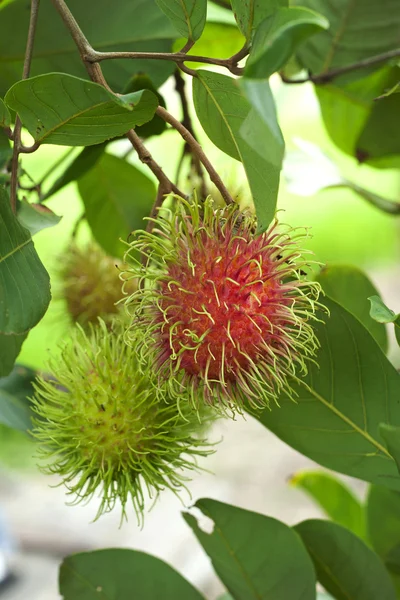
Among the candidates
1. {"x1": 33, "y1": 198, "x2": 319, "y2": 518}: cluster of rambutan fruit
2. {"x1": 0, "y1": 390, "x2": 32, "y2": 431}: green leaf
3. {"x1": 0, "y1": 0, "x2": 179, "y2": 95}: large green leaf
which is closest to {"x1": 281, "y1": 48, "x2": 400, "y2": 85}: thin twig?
{"x1": 0, "y1": 0, "x2": 179, "y2": 95}: large green leaf

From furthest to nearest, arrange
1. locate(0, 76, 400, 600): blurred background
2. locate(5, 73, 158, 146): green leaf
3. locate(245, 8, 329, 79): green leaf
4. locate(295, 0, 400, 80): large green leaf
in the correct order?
locate(0, 76, 400, 600): blurred background
locate(295, 0, 400, 80): large green leaf
locate(5, 73, 158, 146): green leaf
locate(245, 8, 329, 79): green leaf

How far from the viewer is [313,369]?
0.68 m

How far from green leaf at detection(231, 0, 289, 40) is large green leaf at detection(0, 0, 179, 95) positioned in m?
0.23

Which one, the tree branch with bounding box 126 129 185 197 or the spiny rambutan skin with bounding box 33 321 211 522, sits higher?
the tree branch with bounding box 126 129 185 197

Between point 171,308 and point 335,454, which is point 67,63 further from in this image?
point 335,454

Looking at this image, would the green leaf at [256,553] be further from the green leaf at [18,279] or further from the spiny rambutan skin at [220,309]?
the green leaf at [18,279]

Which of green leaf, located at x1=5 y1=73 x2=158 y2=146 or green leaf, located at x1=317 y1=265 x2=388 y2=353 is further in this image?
green leaf, located at x1=317 y1=265 x2=388 y2=353

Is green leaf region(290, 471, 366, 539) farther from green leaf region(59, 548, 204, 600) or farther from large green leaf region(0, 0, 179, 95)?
large green leaf region(0, 0, 179, 95)

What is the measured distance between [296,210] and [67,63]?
3904 millimetres

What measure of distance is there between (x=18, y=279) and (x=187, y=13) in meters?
0.27

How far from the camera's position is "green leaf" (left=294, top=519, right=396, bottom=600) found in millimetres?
769

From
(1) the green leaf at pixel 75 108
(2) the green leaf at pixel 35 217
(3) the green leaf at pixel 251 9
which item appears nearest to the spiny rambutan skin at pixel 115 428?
(2) the green leaf at pixel 35 217

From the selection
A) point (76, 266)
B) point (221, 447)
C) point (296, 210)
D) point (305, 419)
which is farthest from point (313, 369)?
point (296, 210)

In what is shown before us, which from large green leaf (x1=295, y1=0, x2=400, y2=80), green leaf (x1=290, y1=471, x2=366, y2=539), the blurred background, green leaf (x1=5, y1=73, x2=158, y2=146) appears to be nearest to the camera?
green leaf (x1=5, y1=73, x2=158, y2=146)
